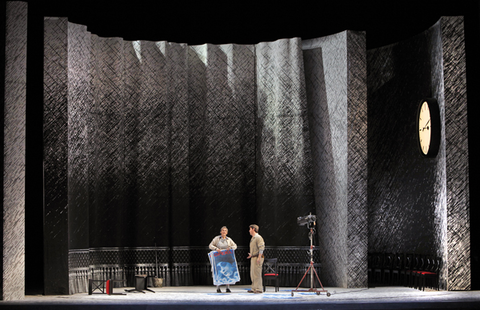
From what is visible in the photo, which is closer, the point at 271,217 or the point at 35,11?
the point at 35,11

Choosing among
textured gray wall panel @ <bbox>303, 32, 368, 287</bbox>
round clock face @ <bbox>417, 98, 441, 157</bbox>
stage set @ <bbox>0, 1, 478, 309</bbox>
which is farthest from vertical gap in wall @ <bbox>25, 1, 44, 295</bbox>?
round clock face @ <bbox>417, 98, 441, 157</bbox>

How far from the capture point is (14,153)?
300 inches

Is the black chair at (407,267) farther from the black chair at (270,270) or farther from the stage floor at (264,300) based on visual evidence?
the black chair at (270,270)

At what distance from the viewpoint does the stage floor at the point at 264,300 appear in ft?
22.7

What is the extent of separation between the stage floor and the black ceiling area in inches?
169

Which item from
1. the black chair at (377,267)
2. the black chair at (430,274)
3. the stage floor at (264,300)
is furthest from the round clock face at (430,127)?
the stage floor at (264,300)

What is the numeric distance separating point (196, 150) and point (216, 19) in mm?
2264

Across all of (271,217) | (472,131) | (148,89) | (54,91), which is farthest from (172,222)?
(472,131)

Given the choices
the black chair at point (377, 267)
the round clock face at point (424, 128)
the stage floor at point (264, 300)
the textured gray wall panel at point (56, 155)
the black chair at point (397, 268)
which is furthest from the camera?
the black chair at point (377, 267)

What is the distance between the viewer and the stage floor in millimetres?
6918

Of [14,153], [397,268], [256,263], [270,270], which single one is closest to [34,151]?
[14,153]

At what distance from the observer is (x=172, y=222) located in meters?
9.45

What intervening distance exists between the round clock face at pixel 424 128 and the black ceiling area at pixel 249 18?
149 centimetres

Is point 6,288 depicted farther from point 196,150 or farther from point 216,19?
point 216,19
